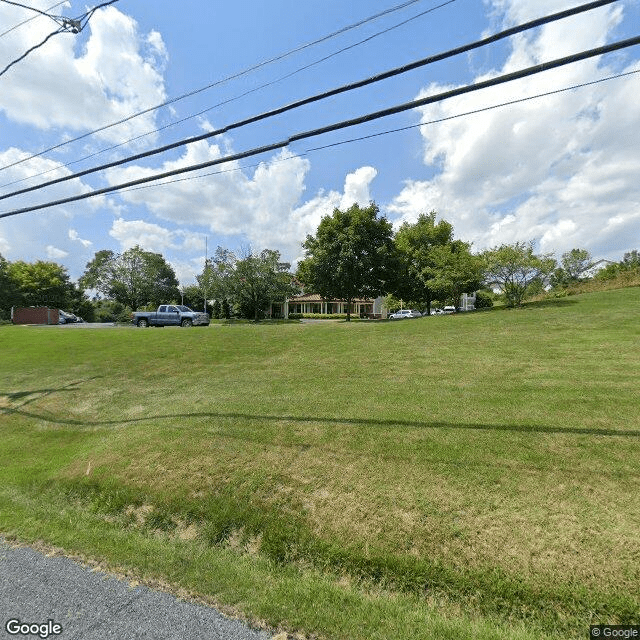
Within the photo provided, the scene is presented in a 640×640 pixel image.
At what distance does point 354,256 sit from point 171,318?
46.2 feet

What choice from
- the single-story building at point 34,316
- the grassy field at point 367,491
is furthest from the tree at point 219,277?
the grassy field at point 367,491

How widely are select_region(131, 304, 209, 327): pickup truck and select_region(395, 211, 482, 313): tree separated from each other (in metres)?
15.8

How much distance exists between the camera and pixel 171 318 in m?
23.5

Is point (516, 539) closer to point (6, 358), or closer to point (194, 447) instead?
point (194, 447)

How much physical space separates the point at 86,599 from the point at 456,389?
595cm


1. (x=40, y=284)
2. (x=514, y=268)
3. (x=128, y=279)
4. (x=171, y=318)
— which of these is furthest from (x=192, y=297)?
(x=514, y=268)

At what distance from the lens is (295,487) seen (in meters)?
4.06

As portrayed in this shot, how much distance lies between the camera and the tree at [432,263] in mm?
22797

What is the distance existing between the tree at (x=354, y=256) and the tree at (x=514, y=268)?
9210 mm

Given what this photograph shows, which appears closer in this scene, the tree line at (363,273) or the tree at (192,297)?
the tree line at (363,273)

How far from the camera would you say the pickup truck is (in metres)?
23.5

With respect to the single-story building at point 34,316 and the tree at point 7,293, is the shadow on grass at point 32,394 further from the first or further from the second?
the tree at point 7,293

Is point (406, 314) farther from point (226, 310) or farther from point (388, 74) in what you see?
point (388, 74)

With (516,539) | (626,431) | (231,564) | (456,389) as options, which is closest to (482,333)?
(456,389)
